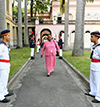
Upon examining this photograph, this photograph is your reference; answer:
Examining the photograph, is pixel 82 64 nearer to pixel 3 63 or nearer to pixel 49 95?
pixel 49 95

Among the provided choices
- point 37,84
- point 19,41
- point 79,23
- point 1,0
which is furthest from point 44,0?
point 37,84

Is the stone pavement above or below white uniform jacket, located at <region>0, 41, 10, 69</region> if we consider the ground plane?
below

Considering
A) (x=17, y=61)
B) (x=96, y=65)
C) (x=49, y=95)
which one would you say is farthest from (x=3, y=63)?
(x=17, y=61)

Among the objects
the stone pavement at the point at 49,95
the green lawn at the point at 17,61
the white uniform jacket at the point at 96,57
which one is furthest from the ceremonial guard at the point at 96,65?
the green lawn at the point at 17,61

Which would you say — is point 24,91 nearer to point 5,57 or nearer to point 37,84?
point 37,84

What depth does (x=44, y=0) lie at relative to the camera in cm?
2934

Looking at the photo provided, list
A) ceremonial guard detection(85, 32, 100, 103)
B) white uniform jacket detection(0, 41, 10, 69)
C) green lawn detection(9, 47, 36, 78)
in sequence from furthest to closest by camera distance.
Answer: green lawn detection(9, 47, 36, 78) < ceremonial guard detection(85, 32, 100, 103) < white uniform jacket detection(0, 41, 10, 69)

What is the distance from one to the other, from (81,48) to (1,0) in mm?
8040

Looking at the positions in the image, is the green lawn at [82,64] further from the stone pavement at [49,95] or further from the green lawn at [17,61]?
the green lawn at [17,61]

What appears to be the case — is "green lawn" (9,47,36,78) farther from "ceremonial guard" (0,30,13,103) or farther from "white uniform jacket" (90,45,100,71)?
"white uniform jacket" (90,45,100,71)

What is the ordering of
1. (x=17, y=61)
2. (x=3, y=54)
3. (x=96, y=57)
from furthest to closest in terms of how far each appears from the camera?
(x=17, y=61)
(x=96, y=57)
(x=3, y=54)

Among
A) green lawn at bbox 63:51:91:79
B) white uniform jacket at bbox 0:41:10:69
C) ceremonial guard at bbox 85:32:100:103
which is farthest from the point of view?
green lawn at bbox 63:51:91:79

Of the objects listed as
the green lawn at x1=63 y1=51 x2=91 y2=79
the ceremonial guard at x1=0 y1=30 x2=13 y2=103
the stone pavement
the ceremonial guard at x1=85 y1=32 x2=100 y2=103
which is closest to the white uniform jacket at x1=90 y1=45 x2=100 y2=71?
the ceremonial guard at x1=85 y1=32 x2=100 y2=103

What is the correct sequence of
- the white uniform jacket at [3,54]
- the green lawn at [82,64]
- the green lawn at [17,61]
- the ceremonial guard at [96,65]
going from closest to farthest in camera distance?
1. the white uniform jacket at [3,54]
2. the ceremonial guard at [96,65]
3. the green lawn at [82,64]
4. the green lawn at [17,61]
